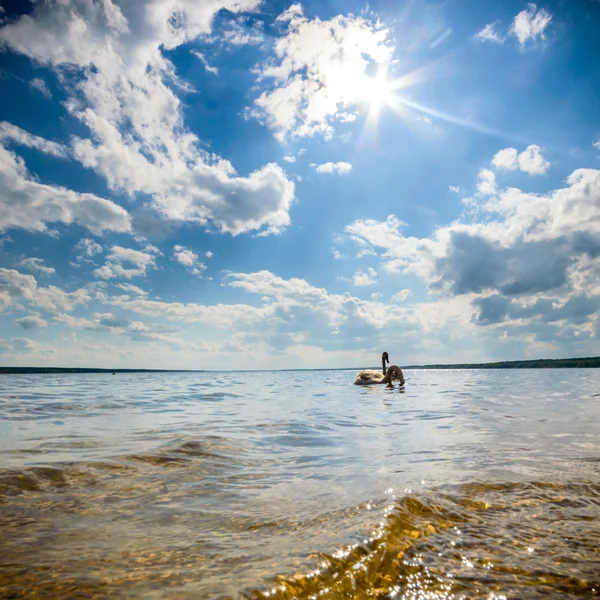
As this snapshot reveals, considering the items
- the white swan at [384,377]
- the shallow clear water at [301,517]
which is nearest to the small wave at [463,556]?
the shallow clear water at [301,517]

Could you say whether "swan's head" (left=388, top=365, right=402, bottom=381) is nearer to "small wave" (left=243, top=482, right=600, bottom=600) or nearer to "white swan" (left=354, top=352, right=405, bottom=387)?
"white swan" (left=354, top=352, right=405, bottom=387)

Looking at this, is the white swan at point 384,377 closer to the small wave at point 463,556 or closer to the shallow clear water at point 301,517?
the shallow clear water at point 301,517

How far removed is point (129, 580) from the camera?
2611 mm

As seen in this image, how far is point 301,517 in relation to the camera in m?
3.93

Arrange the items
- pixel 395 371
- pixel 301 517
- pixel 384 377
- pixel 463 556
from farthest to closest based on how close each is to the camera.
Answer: pixel 384 377 < pixel 395 371 < pixel 301 517 < pixel 463 556

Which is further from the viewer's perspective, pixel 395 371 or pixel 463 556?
pixel 395 371

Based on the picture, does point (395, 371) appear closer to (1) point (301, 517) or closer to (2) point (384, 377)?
(2) point (384, 377)

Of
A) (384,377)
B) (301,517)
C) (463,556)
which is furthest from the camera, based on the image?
(384,377)

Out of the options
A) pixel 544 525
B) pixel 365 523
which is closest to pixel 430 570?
pixel 365 523

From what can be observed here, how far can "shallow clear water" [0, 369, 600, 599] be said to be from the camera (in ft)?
8.50

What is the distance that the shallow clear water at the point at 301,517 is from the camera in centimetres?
259

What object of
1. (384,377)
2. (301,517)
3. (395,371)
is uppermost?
(395,371)

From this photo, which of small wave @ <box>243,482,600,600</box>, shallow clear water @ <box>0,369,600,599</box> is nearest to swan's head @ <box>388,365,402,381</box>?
shallow clear water @ <box>0,369,600,599</box>

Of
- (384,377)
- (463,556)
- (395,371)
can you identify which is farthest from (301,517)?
(384,377)
